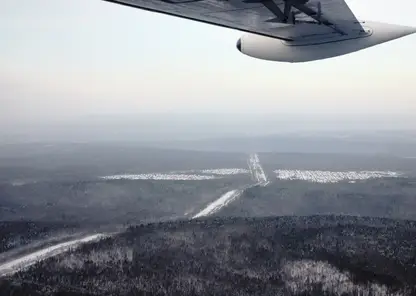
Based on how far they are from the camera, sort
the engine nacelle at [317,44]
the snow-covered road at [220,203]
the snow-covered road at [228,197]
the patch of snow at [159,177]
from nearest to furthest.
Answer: the engine nacelle at [317,44] < the snow-covered road at [220,203] < the snow-covered road at [228,197] < the patch of snow at [159,177]

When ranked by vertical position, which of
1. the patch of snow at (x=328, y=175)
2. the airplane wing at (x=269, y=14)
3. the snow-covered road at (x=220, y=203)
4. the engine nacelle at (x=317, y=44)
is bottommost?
the patch of snow at (x=328, y=175)

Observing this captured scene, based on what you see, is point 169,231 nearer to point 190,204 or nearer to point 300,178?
point 190,204

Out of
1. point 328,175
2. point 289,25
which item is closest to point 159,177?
point 328,175

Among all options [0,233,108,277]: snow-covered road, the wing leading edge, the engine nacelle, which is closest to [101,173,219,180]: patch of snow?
[0,233,108,277]: snow-covered road

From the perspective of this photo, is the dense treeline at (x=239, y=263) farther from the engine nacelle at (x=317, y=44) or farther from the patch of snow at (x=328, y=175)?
the patch of snow at (x=328, y=175)

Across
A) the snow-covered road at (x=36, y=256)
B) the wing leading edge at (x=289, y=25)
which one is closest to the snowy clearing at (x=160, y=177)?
the snow-covered road at (x=36, y=256)

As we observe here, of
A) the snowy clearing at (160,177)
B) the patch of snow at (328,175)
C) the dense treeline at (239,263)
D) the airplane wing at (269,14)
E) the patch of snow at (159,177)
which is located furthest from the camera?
the patch of snow at (159,177)

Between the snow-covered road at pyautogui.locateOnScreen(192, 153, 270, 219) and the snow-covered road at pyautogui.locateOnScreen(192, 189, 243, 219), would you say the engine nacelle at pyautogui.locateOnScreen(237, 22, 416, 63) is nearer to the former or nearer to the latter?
the snow-covered road at pyautogui.locateOnScreen(192, 153, 270, 219)

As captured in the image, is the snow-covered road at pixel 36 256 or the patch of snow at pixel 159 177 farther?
the patch of snow at pixel 159 177
